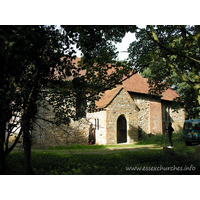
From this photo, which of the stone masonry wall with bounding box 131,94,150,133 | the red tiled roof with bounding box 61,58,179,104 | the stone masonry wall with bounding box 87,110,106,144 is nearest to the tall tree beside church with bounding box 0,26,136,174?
the stone masonry wall with bounding box 87,110,106,144

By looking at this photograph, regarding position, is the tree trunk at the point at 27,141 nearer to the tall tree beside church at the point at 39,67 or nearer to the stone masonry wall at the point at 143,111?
the tall tree beside church at the point at 39,67

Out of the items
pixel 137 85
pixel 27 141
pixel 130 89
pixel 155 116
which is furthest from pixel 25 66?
pixel 155 116

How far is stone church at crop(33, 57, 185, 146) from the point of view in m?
13.9

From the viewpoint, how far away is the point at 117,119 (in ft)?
57.7

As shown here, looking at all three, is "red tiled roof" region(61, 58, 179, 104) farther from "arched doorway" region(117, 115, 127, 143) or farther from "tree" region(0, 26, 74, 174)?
"tree" region(0, 26, 74, 174)

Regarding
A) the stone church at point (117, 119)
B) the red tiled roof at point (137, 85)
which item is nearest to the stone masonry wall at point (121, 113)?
the stone church at point (117, 119)

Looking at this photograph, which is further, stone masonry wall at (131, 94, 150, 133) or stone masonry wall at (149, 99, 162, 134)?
stone masonry wall at (149, 99, 162, 134)

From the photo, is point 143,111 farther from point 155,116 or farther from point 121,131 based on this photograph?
point 121,131

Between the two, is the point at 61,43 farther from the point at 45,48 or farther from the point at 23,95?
the point at 23,95

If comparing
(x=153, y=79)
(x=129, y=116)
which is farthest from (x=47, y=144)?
(x=153, y=79)

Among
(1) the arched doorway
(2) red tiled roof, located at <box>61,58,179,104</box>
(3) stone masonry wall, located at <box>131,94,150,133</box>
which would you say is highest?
(2) red tiled roof, located at <box>61,58,179,104</box>

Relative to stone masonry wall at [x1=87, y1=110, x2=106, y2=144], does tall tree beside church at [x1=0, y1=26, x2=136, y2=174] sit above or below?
above

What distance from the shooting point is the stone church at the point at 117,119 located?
1388cm

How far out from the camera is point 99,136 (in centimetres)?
1466
